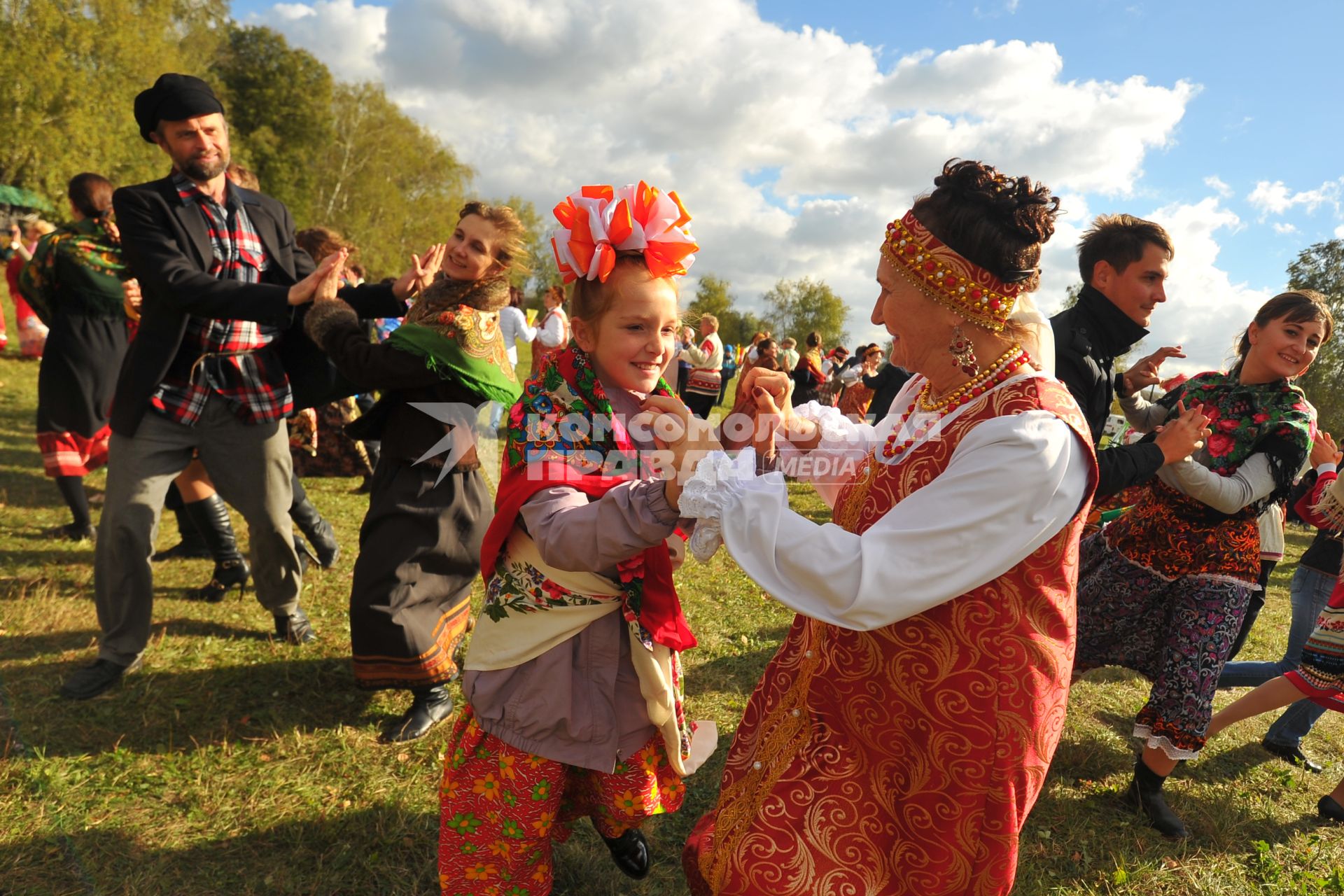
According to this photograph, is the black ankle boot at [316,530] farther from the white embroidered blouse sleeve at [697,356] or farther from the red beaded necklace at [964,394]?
the white embroidered blouse sleeve at [697,356]

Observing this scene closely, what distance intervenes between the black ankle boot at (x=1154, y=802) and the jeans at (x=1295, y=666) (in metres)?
0.94

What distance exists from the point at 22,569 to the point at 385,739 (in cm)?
305

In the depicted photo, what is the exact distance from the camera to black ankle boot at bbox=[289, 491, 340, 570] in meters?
4.68

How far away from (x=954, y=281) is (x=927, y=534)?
555 mm

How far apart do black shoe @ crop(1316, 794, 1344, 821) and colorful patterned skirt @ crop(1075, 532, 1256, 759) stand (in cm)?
105

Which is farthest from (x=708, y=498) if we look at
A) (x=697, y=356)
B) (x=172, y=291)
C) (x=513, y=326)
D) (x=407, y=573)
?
(x=697, y=356)

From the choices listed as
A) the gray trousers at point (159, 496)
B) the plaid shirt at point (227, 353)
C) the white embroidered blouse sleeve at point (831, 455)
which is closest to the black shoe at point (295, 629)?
the gray trousers at point (159, 496)

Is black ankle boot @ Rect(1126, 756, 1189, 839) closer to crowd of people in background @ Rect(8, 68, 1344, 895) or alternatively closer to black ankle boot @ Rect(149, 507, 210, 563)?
crowd of people in background @ Rect(8, 68, 1344, 895)

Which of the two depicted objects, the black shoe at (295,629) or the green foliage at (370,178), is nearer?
the black shoe at (295,629)

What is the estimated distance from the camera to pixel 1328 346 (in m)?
25.2

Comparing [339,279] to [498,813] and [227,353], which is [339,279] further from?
[498,813]

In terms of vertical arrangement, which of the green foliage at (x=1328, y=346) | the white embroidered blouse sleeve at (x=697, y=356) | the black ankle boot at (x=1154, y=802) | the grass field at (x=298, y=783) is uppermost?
the green foliage at (x=1328, y=346)

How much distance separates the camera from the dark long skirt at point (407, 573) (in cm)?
305

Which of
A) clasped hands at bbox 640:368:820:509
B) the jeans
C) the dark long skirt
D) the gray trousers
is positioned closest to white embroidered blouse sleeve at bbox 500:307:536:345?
the gray trousers
